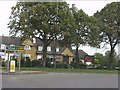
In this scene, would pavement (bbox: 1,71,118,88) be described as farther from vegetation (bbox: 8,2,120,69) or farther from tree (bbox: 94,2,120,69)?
Result: tree (bbox: 94,2,120,69)

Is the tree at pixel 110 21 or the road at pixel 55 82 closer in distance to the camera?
the road at pixel 55 82

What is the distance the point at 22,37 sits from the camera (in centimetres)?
6216

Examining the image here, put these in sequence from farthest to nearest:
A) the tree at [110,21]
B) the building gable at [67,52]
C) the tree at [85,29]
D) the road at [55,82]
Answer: the building gable at [67,52]
the tree at [110,21]
the tree at [85,29]
the road at [55,82]

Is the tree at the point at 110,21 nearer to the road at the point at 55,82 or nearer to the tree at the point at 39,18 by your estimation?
the tree at the point at 39,18

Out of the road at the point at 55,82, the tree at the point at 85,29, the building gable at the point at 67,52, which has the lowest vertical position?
the road at the point at 55,82

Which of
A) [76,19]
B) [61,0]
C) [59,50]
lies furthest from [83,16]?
[59,50]

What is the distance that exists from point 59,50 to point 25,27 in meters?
45.1

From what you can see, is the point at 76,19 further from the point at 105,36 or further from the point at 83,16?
the point at 105,36

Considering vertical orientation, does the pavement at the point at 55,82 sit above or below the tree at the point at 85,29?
below

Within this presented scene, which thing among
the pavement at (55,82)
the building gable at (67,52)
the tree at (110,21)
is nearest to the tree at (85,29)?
the tree at (110,21)

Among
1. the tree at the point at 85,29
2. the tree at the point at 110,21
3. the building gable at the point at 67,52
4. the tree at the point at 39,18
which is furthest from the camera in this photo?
the building gable at the point at 67,52

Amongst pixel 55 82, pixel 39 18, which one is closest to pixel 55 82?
pixel 55 82

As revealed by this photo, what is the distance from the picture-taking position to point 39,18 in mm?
60250

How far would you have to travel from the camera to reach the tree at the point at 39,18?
60.4 m
